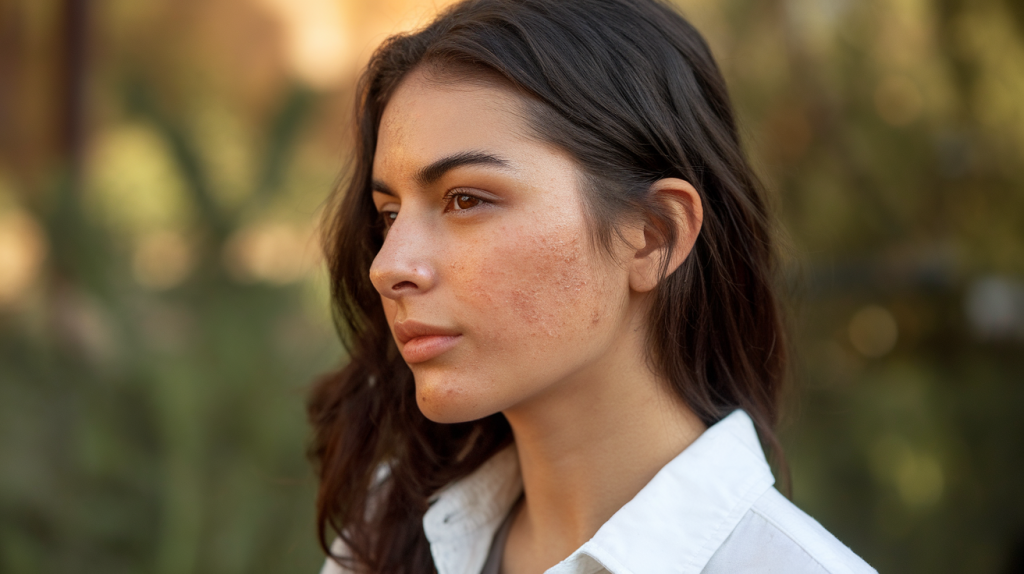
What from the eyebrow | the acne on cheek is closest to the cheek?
the acne on cheek

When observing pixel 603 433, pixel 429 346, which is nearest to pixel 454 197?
pixel 429 346

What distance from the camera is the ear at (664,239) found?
51.9 inches

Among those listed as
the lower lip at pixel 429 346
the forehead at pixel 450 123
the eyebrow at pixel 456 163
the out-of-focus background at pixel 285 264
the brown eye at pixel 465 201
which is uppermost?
the forehead at pixel 450 123

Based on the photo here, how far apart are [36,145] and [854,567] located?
3.49 m

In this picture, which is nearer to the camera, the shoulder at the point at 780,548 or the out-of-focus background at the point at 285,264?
the shoulder at the point at 780,548

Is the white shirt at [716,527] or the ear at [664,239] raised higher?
the ear at [664,239]

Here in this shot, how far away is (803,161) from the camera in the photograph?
11.2ft

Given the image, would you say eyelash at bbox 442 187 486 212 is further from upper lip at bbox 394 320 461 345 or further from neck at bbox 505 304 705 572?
neck at bbox 505 304 705 572

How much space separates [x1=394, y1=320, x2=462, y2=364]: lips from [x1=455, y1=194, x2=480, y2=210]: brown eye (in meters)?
0.19

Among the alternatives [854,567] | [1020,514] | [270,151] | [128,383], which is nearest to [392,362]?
[854,567]

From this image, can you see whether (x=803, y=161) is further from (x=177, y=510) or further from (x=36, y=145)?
(x=36, y=145)

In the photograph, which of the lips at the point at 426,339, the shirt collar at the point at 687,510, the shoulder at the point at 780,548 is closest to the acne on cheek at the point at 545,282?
the lips at the point at 426,339

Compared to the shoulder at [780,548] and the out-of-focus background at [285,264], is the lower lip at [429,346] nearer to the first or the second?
the shoulder at [780,548]

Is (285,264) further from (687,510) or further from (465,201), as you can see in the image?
(687,510)
